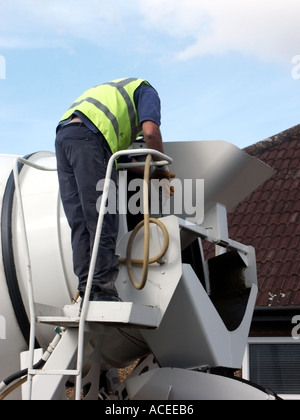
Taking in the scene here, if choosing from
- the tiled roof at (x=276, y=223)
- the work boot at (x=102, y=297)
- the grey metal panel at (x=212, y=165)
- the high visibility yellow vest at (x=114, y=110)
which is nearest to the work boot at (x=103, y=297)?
the work boot at (x=102, y=297)

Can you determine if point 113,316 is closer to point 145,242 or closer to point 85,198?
point 145,242

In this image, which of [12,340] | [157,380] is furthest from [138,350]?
[12,340]

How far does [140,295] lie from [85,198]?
21.9 inches

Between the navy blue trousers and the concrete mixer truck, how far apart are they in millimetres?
120

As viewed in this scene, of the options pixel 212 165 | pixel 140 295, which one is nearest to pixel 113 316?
pixel 140 295

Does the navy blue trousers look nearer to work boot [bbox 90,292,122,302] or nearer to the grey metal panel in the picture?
work boot [bbox 90,292,122,302]

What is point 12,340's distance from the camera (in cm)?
414

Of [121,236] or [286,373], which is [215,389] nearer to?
[121,236]

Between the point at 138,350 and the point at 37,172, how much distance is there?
118cm

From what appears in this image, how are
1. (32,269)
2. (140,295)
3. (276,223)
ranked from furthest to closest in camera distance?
(276,223), (32,269), (140,295)

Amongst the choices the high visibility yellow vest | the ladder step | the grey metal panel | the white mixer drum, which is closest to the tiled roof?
the grey metal panel

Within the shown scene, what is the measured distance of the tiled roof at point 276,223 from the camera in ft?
28.9

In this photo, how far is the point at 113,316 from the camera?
350cm

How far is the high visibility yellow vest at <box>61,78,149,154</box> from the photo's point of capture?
12.9 ft
